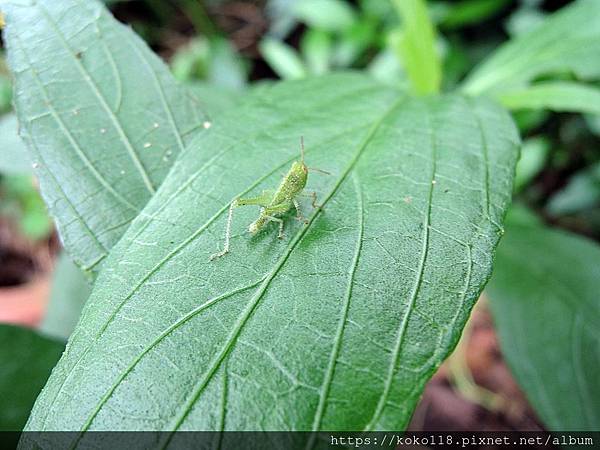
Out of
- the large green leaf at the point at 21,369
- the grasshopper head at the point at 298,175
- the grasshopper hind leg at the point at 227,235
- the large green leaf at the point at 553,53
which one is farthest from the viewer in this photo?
the large green leaf at the point at 553,53

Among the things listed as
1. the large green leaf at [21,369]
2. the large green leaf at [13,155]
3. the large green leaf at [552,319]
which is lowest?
the large green leaf at [552,319]

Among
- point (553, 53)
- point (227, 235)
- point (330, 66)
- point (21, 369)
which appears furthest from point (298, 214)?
point (330, 66)

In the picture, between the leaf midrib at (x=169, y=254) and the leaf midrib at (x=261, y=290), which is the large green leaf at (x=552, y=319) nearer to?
the leaf midrib at (x=261, y=290)

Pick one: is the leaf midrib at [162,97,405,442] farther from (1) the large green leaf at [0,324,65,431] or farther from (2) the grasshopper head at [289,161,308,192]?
(1) the large green leaf at [0,324,65,431]

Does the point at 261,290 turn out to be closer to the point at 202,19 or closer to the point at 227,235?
the point at 227,235

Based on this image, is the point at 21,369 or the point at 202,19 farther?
the point at 202,19

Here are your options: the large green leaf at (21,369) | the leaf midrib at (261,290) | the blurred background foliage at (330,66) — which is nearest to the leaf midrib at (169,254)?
the leaf midrib at (261,290)

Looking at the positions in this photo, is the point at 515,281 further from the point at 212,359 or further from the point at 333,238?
the point at 212,359
